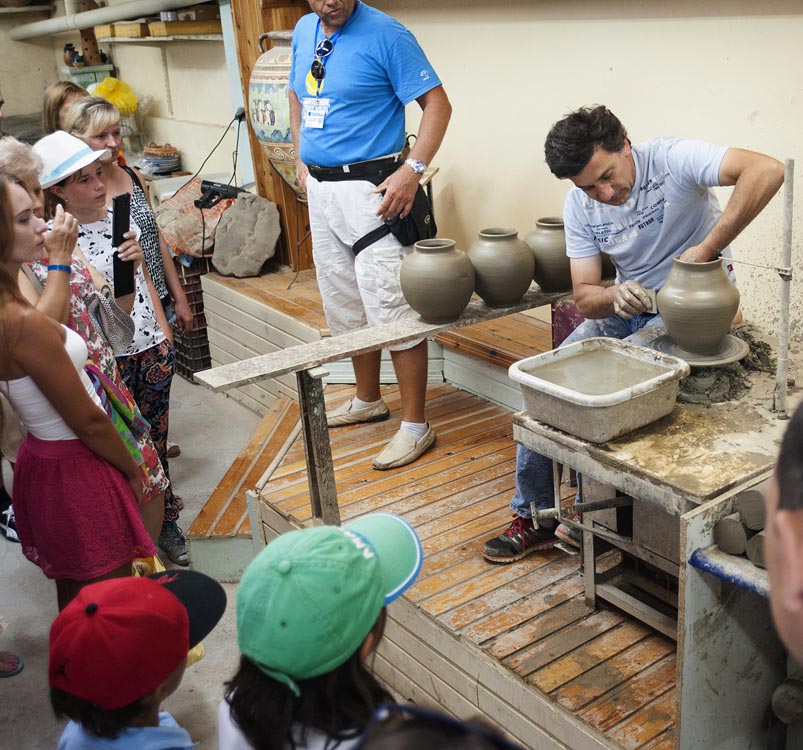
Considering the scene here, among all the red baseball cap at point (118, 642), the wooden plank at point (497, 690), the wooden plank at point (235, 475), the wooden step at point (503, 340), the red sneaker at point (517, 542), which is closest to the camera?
the red baseball cap at point (118, 642)

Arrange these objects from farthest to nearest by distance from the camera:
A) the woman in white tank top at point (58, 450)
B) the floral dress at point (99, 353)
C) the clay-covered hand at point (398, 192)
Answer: the clay-covered hand at point (398, 192) < the floral dress at point (99, 353) < the woman in white tank top at point (58, 450)

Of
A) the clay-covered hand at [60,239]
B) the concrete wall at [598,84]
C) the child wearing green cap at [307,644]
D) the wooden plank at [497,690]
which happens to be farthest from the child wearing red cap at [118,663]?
the concrete wall at [598,84]

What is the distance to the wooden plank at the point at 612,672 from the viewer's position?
2.38m

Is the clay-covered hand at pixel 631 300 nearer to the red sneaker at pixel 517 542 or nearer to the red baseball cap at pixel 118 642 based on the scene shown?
the red sneaker at pixel 517 542

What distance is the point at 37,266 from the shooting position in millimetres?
2871

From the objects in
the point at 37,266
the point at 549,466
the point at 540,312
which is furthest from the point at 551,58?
the point at 37,266

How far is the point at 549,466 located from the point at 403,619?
0.67 metres

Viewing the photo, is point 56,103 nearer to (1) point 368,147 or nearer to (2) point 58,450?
(1) point 368,147

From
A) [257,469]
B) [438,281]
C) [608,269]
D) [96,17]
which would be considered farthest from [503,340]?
[96,17]

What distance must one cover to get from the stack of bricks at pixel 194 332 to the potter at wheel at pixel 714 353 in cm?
365

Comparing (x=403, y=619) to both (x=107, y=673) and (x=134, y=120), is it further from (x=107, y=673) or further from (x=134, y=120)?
(x=134, y=120)

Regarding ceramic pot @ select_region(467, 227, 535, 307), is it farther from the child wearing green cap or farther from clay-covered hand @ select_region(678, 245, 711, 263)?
the child wearing green cap

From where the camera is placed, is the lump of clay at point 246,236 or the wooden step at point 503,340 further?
the lump of clay at point 246,236

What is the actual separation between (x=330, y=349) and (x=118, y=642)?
1494 millimetres
